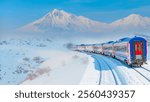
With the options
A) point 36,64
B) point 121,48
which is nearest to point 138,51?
point 121,48

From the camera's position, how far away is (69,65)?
1162 cm

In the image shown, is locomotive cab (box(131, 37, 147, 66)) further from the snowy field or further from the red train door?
the snowy field

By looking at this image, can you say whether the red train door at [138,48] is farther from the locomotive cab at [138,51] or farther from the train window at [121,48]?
the train window at [121,48]

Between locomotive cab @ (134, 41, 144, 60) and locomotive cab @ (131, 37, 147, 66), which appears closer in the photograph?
locomotive cab @ (131, 37, 147, 66)

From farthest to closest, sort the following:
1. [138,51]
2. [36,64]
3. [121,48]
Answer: [121,48] < [138,51] < [36,64]

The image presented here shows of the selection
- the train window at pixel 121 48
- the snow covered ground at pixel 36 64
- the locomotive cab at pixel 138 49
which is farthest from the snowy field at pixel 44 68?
the train window at pixel 121 48

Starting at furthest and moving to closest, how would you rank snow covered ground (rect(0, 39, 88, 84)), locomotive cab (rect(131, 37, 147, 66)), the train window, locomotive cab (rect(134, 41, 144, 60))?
the train window
locomotive cab (rect(134, 41, 144, 60))
locomotive cab (rect(131, 37, 147, 66))
snow covered ground (rect(0, 39, 88, 84))

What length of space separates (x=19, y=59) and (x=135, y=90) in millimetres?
3701

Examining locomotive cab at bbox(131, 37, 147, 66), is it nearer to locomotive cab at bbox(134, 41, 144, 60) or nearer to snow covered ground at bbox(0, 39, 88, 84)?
locomotive cab at bbox(134, 41, 144, 60)

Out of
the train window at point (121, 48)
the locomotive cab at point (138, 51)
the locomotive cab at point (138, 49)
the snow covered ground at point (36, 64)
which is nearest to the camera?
the snow covered ground at point (36, 64)

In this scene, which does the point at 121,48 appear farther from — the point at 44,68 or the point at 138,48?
the point at 44,68

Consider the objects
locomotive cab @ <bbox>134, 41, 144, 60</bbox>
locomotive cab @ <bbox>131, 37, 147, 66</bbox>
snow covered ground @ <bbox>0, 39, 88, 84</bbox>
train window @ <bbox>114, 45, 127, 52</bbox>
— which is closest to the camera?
snow covered ground @ <bbox>0, 39, 88, 84</bbox>

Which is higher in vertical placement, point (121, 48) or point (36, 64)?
point (121, 48)

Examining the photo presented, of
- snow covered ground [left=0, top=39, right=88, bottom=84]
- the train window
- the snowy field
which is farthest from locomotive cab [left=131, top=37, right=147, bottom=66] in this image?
snow covered ground [left=0, top=39, right=88, bottom=84]
